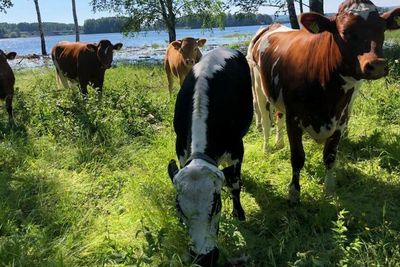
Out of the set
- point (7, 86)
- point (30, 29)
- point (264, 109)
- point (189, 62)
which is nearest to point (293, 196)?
point (264, 109)

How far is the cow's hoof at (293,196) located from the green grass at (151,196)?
7cm

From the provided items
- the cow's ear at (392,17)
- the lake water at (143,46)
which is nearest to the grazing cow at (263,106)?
the cow's ear at (392,17)

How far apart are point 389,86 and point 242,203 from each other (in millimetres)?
4671

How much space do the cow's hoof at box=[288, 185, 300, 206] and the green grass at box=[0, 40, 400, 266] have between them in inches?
2.8

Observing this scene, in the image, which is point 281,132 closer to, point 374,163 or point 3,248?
point 374,163

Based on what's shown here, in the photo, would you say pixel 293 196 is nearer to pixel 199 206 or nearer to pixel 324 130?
pixel 324 130

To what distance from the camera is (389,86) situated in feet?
26.3

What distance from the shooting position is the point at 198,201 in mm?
2979

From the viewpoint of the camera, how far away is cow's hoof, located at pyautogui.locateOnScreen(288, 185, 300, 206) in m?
4.62

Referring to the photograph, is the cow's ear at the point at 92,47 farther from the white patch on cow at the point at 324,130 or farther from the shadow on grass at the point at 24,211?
the white patch on cow at the point at 324,130

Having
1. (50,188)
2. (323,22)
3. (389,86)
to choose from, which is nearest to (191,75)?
(323,22)

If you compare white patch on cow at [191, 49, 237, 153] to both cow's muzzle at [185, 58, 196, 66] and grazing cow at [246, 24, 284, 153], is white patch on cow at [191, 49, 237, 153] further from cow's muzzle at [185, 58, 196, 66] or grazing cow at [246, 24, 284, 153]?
cow's muzzle at [185, 58, 196, 66]

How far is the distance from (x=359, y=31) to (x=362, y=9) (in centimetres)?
22

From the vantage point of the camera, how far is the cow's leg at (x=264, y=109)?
626 centimetres
